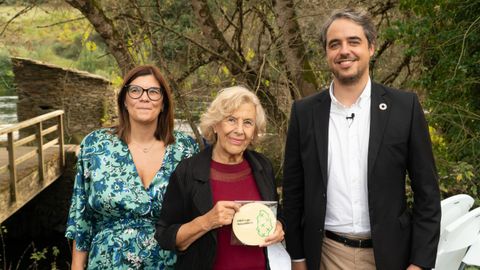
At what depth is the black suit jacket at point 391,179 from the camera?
2.20 metres

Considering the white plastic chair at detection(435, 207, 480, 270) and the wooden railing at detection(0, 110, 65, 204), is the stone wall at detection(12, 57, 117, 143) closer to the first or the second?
the wooden railing at detection(0, 110, 65, 204)

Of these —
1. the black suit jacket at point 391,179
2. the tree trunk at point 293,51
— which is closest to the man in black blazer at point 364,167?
the black suit jacket at point 391,179

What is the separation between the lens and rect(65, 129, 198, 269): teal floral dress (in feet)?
8.18

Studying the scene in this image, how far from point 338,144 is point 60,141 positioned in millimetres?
10081

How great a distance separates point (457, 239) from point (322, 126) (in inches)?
28.6

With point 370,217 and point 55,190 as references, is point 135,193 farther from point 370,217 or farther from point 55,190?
point 55,190

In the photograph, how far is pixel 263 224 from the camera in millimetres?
2211

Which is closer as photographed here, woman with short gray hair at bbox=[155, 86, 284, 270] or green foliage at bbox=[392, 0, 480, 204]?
woman with short gray hair at bbox=[155, 86, 284, 270]

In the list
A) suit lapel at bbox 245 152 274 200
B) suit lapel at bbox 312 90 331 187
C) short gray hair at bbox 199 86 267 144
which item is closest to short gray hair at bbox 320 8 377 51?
suit lapel at bbox 312 90 331 187

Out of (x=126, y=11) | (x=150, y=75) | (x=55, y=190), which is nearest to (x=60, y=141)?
(x=55, y=190)

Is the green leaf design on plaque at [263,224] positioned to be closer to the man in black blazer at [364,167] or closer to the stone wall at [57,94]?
the man in black blazer at [364,167]

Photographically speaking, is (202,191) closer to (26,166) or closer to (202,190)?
(202,190)

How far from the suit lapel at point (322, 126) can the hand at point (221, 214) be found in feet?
1.20

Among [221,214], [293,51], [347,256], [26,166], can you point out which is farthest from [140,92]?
[26,166]
